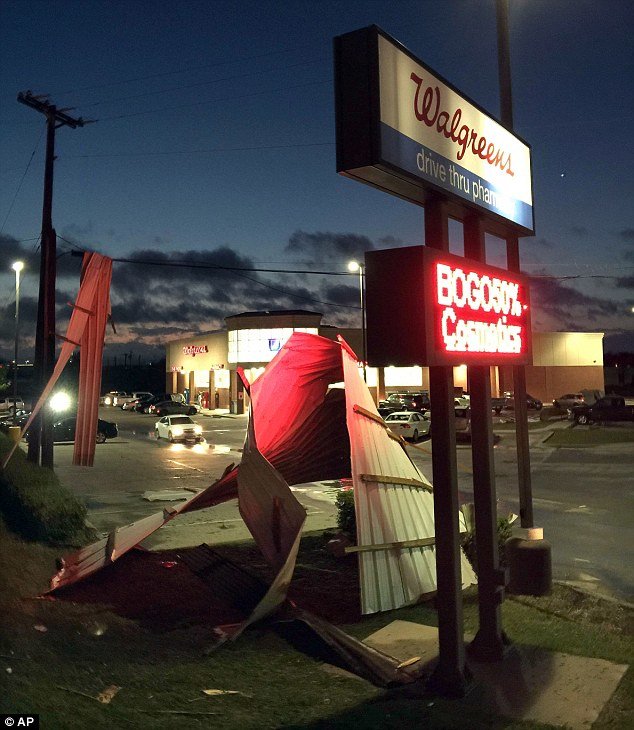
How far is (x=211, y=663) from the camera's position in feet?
20.6

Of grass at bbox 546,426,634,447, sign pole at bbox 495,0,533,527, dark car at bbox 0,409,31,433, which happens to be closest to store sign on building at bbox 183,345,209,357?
dark car at bbox 0,409,31,433

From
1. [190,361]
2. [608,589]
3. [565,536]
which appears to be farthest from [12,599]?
[190,361]

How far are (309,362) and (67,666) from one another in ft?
18.8

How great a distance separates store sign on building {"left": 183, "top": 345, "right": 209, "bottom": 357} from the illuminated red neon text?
6572 centimetres

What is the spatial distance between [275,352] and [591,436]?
3742cm

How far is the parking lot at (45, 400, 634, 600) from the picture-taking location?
35.1ft

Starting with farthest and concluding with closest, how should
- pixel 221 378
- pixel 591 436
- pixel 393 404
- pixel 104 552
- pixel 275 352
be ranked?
pixel 221 378, pixel 275 352, pixel 393 404, pixel 591 436, pixel 104 552

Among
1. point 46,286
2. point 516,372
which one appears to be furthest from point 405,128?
point 46,286

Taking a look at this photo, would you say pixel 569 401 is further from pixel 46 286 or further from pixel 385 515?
pixel 385 515

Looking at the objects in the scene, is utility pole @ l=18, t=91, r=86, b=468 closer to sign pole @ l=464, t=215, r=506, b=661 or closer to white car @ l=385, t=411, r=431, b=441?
sign pole @ l=464, t=215, r=506, b=661

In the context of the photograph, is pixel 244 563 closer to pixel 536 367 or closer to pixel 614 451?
pixel 614 451

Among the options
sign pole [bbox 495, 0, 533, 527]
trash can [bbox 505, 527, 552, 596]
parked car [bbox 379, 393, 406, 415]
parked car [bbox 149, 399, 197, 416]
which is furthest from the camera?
parked car [bbox 149, 399, 197, 416]

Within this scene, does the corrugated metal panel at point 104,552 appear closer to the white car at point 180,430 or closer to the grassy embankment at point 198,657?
the grassy embankment at point 198,657

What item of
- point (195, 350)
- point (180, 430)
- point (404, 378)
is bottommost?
point (180, 430)
